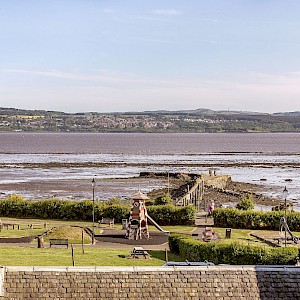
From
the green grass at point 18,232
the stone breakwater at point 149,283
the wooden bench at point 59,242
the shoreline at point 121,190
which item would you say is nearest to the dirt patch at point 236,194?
the shoreline at point 121,190

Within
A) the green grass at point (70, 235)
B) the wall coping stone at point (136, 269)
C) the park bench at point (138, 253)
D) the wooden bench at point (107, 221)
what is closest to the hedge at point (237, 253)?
the park bench at point (138, 253)

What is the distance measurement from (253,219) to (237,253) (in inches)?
628

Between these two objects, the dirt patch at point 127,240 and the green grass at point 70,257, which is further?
the dirt patch at point 127,240

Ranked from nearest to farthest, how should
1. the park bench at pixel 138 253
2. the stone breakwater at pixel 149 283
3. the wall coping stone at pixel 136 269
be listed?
Result: the stone breakwater at pixel 149 283, the wall coping stone at pixel 136 269, the park bench at pixel 138 253

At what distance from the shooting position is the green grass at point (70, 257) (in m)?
31.6

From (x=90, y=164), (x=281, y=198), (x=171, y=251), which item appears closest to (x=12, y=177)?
(x=90, y=164)

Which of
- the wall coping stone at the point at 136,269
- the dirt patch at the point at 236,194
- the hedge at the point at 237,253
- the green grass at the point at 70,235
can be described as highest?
the wall coping stone at the point at 136,269

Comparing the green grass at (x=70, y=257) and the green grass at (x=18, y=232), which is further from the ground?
the green grass at (x=70, y=257)

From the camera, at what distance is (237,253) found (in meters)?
31.6

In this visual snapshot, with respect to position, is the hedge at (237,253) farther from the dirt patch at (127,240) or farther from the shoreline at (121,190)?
the shoreline at (121,190)

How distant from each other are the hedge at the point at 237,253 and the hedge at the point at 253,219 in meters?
13.2

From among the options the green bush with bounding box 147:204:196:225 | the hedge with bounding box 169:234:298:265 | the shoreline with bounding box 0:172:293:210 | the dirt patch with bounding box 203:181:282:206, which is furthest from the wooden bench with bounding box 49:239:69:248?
the dirt patch with bounding box 203:181:282:206

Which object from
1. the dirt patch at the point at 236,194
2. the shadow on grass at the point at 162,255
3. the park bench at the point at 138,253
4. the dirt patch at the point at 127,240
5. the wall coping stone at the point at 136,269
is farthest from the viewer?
the dirt patch at the point at 236,194

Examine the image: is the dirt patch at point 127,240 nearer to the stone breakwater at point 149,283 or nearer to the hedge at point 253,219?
the hedge at point 253,219
